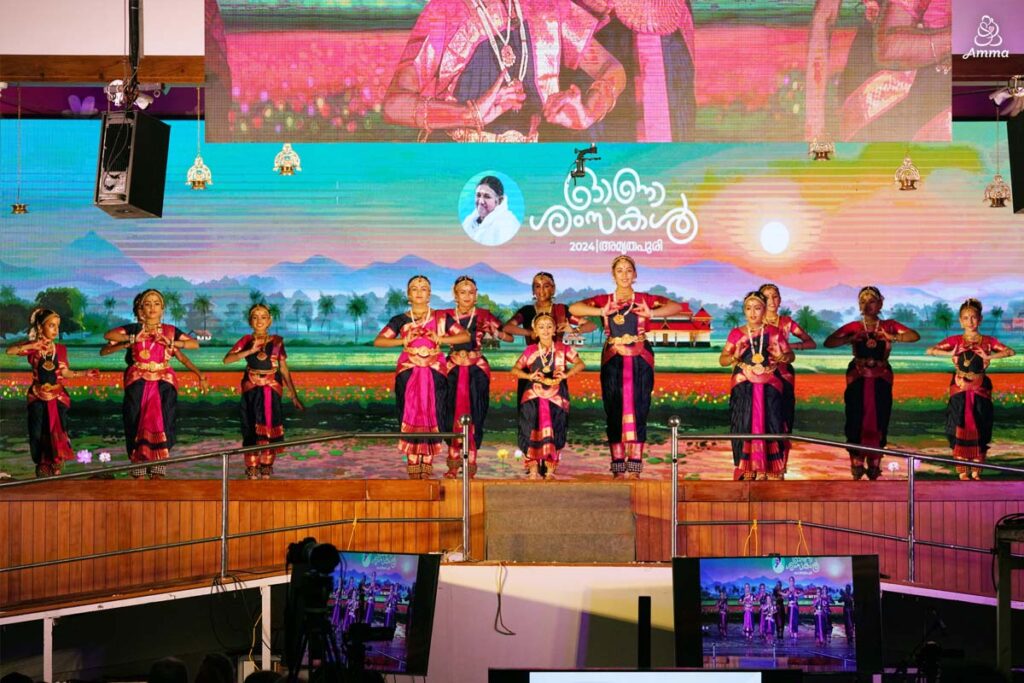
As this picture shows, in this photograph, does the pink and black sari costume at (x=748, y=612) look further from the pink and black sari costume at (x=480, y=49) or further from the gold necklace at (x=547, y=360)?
the gold necklace at (x=547, y=360)

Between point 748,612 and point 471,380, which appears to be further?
point 471,380

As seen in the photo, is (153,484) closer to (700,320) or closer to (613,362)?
(613,362)

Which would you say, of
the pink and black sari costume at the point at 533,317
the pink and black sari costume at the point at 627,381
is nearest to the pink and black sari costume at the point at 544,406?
the pink and black sari costume at the point at 533,317

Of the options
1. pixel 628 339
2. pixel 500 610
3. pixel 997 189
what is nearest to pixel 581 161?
pixel 628 339

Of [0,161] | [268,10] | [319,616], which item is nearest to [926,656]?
[319,616]

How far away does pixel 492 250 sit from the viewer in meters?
9.95

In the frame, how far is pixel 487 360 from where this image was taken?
978cm

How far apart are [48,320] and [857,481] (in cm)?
646

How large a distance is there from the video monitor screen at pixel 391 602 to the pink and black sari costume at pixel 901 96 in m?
4.04

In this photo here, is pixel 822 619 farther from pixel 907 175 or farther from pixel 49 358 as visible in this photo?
pixel 49 358

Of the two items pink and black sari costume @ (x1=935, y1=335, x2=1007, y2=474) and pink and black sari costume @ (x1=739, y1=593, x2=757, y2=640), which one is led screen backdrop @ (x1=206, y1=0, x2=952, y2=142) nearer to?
pink and black sari costume @ (x1=935, y1=335, x2=1007, y2=474)

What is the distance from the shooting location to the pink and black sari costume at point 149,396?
383 inches

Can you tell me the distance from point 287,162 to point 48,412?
9.26 ft

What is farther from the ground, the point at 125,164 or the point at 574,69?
the point at 574,69
